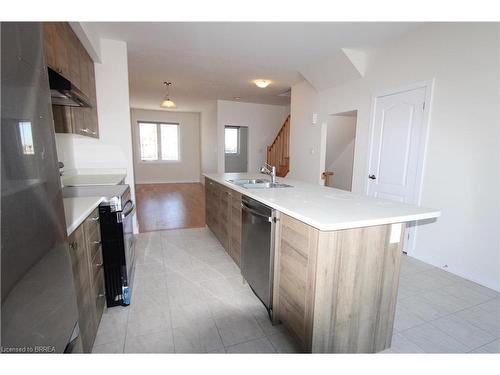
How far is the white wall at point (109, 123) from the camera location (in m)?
3.14

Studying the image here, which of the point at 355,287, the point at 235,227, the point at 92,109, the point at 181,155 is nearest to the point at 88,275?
the point at 235,227

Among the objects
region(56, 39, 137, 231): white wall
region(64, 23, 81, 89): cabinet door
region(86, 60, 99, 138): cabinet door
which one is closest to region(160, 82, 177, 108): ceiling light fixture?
region(56, 39, 137, 231): white wall

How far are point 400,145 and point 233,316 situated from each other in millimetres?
2773

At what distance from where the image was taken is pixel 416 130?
2.85 meters

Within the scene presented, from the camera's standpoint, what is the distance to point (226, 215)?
9.01 ft

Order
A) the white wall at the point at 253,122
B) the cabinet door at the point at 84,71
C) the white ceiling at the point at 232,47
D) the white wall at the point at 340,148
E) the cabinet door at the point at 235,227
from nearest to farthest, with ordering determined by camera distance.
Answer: the cabinet door at the point at 235,227 < the cabinet door at the point at 84,71 < the white ceiling at the point at 232,47 < the white wall at the point at 340,148 < the white wall at the point at 253,122

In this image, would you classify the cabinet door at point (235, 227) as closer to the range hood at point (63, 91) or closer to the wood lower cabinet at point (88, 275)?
the wood lower cabinet at point (88, 275)

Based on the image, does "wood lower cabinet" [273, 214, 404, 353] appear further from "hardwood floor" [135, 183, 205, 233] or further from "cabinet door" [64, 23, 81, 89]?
"hardwood floor" [135, 183, 205, 233]

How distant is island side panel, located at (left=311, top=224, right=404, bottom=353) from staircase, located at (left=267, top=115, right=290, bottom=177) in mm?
4482

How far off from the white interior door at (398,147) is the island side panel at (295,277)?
2.19 metres

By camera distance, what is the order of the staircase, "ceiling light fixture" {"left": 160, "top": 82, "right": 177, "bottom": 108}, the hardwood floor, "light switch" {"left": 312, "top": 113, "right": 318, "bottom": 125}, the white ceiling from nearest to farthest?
the white ceiling → the hardwood floor → "light switch" {"left": 312, "top": 113, "right": 318, "bottom": 125} → "ceiling light fixture" {"left": 160, "top": 82, "right": 177, "bottom": 108} → the staircase

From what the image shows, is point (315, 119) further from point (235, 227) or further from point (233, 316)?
point (233, 316)

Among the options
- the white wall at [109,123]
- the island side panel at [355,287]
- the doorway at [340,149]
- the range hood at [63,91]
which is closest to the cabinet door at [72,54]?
the range hood at [63,91]

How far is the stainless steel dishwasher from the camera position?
170 cm
